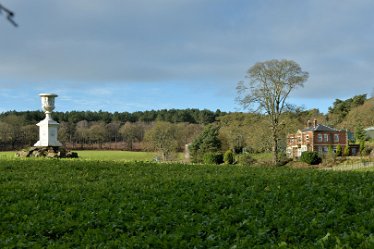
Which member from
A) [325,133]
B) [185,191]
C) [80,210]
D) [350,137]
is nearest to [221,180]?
[185,191]

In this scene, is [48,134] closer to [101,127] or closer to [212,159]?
[212,159]

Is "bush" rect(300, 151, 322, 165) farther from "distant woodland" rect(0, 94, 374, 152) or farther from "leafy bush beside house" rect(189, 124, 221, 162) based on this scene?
"leafy bush beside house" rect(189, 124, 221, 162)

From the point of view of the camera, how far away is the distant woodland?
50000mm

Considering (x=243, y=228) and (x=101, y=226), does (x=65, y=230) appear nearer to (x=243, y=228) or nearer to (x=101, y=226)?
(x=101, y=226)

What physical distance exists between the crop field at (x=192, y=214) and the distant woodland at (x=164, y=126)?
3257 cm

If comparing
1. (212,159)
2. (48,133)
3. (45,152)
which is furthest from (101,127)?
(45,152)

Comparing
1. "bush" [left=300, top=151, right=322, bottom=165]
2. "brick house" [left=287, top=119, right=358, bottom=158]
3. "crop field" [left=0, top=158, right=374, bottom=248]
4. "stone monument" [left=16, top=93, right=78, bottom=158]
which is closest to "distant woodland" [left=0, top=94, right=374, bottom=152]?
"brick house" [left=287, top=119, right=358, bottom=158]

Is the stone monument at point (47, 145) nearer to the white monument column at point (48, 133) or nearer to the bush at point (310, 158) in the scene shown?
the white monument column at point (48, 133)

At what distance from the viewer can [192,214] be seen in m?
9.21

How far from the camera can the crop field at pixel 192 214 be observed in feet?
24.3

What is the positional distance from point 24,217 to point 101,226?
1902 mm

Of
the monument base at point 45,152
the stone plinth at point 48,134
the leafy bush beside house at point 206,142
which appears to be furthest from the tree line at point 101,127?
the monument base at point 45,152

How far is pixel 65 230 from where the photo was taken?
8516 mm

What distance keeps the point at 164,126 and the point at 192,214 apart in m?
58.6
